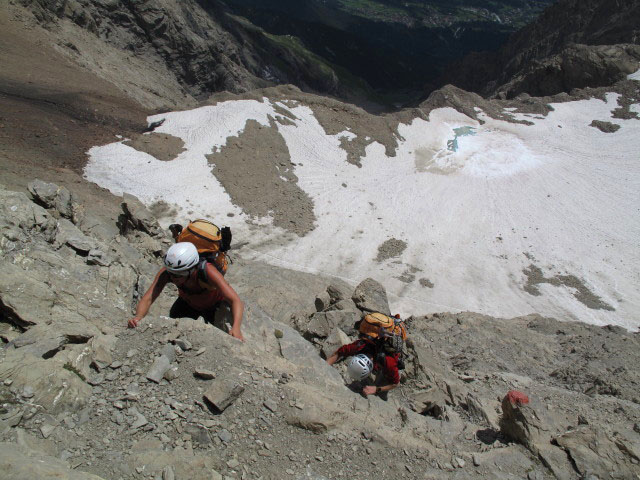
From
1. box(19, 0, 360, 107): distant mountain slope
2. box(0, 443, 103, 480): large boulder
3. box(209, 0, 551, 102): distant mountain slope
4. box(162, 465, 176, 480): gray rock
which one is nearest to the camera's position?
box(0, 443, 103, 480): large boulder

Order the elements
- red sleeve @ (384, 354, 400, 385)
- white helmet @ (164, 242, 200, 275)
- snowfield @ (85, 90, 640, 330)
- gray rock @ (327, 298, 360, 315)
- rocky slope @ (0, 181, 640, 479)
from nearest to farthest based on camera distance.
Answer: rocky slope @ (0, 181, 640, 479)
white helmet @ (164, 242, 200, 275)
red sleeve @ (384, 354, 400, 385)
gray rock @ (327, 298, 360, 315)
snowfield @ (85, 90, 640, 330)

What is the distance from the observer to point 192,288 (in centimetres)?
636

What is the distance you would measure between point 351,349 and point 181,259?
4052mm

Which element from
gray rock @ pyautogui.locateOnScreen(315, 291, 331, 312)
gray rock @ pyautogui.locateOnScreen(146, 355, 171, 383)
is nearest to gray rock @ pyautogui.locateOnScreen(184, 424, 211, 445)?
gray rock @ pyautogui.locateOnScreen(146, 355, 171, 383)

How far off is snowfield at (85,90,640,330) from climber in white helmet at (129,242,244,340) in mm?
→ 12330

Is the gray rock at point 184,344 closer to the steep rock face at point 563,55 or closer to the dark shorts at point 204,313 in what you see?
the dark shorts at point 204,313

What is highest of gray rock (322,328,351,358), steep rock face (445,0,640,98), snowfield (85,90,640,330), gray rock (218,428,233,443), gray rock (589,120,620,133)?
steep rock face (445,0,640,98)

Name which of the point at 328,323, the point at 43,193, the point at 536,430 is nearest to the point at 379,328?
the point at 328,323

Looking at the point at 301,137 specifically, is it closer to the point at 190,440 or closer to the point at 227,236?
the point at 227,236

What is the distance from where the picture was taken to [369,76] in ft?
377

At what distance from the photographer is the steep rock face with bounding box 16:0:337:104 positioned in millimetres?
41219

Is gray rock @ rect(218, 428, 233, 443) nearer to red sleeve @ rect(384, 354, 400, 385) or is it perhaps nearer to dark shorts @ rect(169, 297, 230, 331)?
dark shorts @ rect(169, 297, 230, 331)

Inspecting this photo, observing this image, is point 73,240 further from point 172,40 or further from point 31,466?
point 172,40

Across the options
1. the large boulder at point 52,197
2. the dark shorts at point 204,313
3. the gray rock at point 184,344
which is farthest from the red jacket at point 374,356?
the large boulder at point 52,197
